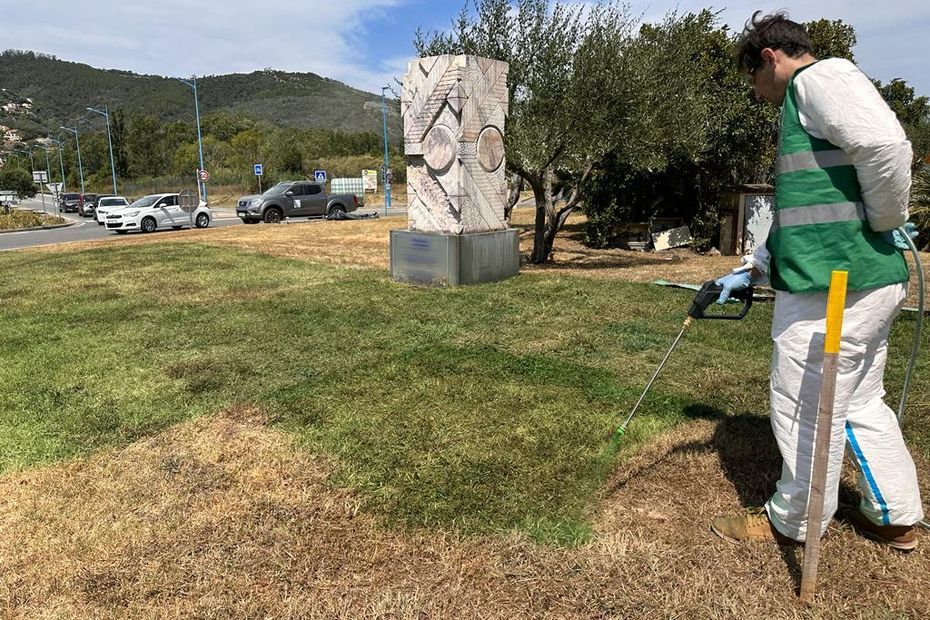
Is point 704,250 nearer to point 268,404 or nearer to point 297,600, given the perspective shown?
point 268,404

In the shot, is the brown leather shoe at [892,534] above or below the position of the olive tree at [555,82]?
below

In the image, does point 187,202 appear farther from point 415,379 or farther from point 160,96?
point 160,96

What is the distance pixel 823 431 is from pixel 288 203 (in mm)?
25115

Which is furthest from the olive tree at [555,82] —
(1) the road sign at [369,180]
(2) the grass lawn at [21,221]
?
(1) the road sign at [369,180]

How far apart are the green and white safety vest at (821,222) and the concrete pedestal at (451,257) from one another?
6387 mm

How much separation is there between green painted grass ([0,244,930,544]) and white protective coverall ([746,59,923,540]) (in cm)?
90

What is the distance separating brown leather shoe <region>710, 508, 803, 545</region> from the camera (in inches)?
96.8

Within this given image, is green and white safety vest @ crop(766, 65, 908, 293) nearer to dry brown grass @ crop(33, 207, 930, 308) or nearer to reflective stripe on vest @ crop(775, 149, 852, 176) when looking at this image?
reflective stripe on vest @ crop(775, 149, 852, 176)

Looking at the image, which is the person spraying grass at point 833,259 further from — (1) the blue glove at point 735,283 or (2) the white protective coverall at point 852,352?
(1) the blue glove at point 735,283

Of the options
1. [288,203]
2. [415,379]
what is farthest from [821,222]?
[288,203]

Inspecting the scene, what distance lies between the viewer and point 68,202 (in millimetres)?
42281

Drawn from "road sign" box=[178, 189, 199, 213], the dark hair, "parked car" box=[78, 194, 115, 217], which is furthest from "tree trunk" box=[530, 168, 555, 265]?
"parked car" box=[78, 194, 115, 217]

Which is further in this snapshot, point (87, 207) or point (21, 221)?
point (87, 207)

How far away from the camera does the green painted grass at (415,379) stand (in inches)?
122
